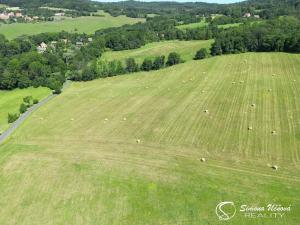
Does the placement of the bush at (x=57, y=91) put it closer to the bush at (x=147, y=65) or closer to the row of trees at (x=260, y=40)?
the bush at (x=147, y=65)

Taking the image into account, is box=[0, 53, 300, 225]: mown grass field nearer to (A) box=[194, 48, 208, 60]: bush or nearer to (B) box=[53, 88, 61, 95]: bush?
(B) box=[53, 88, 61, 95]: bush

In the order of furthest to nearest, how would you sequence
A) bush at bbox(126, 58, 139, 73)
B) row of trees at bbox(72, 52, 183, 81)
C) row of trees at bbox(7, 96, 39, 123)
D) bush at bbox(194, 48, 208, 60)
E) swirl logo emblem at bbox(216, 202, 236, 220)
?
bush at bbox(194, 48, 208, 60) < bush at bbox(126, 58, 139, 73) < row of trees at bbox(72, 52, 183, 81) < row of trees at bbox(7, 96, 39, 123) < swirl logo emblem at bbox(216, 202, 236, 220)

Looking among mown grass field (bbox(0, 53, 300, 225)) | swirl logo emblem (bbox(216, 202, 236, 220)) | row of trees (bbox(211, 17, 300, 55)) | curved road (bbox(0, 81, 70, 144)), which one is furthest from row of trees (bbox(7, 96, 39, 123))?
row of trees (bbox(211, 17, 300, 55))

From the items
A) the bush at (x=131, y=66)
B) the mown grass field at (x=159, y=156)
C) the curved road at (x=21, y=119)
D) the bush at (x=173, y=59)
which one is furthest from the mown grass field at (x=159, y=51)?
the mown grass field at (x=159, y=156)

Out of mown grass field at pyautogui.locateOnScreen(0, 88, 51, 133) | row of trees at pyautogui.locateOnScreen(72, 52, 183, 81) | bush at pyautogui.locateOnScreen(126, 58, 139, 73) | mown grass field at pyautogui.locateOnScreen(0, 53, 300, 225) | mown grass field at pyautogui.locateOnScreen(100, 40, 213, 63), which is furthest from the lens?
mown grass field at pyautogui.locateOnScreen(100, 40, 213, 63)

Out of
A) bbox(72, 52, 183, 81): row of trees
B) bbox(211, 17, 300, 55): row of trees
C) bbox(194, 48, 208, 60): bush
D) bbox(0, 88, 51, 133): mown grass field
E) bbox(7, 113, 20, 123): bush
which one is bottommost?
bbox(0, 88, 51, 133): mown grass field

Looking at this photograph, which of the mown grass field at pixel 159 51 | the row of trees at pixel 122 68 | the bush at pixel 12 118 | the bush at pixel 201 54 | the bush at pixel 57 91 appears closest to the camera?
the bush at pixel 12 118

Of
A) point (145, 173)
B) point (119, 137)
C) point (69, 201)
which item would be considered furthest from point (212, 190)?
point (119, 137)
